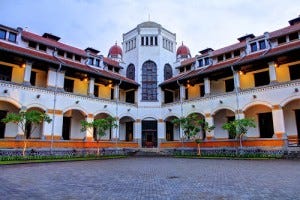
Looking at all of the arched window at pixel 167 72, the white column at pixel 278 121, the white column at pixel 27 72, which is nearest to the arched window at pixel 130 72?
the arched window at pixel 167 72

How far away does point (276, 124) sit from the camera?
23.3 metres

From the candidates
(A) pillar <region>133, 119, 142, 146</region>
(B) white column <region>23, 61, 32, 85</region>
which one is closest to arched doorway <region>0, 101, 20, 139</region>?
(B) white column <region>23, 61, 32, 85</region>

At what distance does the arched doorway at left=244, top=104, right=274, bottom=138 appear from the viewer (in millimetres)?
25817

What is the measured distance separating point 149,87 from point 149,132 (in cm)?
648

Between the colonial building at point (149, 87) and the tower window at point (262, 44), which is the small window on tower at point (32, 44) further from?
the tower window at point (262, 44)

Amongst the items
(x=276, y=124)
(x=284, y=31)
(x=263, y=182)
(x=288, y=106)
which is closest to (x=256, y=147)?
(x=276, y=124)

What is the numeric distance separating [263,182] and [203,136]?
877 inches

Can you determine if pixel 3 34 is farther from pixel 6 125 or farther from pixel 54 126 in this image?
pixel 54 126

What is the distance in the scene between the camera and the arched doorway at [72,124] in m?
28.5

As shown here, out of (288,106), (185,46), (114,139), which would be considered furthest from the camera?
(185,46)

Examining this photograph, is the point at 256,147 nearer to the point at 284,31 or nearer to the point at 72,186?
the point at 284,31

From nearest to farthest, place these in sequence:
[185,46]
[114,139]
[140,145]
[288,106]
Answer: [288,106]
[114,139]
[140,145]
[185,46]

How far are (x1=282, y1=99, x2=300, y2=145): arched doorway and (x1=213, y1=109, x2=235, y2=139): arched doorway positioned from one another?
5.94 metres

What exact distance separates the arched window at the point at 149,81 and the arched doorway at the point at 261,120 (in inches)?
519
